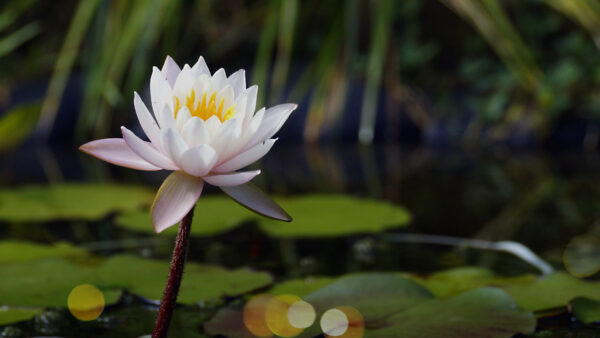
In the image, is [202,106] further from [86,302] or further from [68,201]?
[68,201]

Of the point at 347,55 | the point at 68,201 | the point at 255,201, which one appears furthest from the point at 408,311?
the point at 347,55

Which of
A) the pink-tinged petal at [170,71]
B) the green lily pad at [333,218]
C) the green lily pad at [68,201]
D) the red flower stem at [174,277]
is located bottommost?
the red flower stem at [174,277]

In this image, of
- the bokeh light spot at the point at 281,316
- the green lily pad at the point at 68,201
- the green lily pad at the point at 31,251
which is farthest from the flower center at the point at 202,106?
the green lily pad at the point at 68,201

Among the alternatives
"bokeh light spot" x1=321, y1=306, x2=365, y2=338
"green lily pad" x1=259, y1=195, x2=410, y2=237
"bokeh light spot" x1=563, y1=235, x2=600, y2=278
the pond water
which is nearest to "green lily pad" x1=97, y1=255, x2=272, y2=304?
the pond water

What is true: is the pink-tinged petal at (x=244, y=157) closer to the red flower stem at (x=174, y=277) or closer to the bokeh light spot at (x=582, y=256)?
the red flower stem at (x=174, y=277)

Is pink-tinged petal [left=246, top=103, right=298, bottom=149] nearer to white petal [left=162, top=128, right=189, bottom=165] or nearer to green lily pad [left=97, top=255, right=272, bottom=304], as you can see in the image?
white petal [left=162, top=128, right=189, bottom=165]
